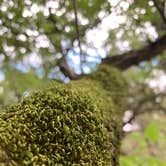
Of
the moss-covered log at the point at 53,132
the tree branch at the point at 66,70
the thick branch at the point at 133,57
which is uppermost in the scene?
the thick branch at the point at 133,57

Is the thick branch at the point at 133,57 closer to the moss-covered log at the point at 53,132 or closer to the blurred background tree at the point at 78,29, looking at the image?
the blurred background tree at the point at 78,29

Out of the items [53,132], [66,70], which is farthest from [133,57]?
[53,132]

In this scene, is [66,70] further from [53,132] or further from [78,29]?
[53,132]

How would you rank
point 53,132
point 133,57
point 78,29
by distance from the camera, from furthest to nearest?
point 133,57 → point 78,29 → point 53,132

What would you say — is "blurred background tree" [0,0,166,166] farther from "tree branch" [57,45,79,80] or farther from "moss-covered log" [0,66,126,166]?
"moss-covered log" [0,66,126,166]

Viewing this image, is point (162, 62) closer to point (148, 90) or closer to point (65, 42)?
point (148, 90)

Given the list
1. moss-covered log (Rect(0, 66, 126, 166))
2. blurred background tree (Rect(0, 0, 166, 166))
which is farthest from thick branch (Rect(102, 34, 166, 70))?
moss-covered log (Rect(0, 66, 126, 166))

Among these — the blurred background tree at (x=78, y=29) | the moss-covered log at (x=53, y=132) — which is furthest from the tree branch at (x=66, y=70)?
the moss-covered log at (x=53, y=132)

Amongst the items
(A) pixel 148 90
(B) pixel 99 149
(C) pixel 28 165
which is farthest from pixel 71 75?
(A) pixel 148 90
